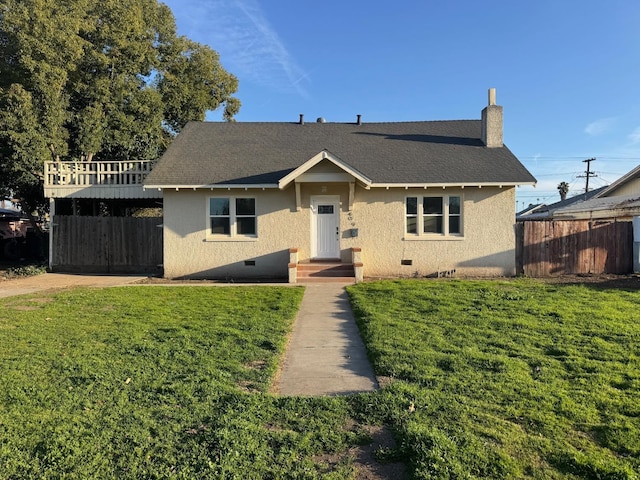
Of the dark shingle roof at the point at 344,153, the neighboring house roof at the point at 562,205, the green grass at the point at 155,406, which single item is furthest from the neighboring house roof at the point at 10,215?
the neighboring house roof at the point at 562,205

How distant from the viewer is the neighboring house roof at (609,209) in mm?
19286

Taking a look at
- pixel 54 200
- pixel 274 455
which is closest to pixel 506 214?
pixel 274 455

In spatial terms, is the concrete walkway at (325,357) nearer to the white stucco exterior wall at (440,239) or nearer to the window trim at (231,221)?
the white stucco exterior wall at (440,239)

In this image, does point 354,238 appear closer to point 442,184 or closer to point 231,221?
point 442,184

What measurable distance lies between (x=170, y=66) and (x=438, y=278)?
1977 centimetres

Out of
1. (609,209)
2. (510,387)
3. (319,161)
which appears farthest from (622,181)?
(510,387)

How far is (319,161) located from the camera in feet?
44.2

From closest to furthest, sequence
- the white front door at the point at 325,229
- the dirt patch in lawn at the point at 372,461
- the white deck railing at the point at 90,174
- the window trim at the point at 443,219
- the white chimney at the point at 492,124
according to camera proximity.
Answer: the dirt patch in lawn at the point at 372,461 → the window trim at the point at 443,219 → the white front door at the point at 325,229 → the white chimney at the point at 492,124 → the white deck railing at the point at 90,174

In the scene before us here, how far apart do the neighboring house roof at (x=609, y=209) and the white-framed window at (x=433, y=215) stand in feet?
31.9

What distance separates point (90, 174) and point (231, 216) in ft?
24.6

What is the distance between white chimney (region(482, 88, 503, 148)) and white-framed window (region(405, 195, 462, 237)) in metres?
3.22

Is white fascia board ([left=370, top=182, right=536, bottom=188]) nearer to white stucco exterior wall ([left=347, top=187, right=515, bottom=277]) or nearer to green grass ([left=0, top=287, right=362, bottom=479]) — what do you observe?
white stucco exterior wall ([left=347, top=187, right=515, bottom=277])

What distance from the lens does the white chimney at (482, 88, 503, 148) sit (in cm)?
1583

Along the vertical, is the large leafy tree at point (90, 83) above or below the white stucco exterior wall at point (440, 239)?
above
